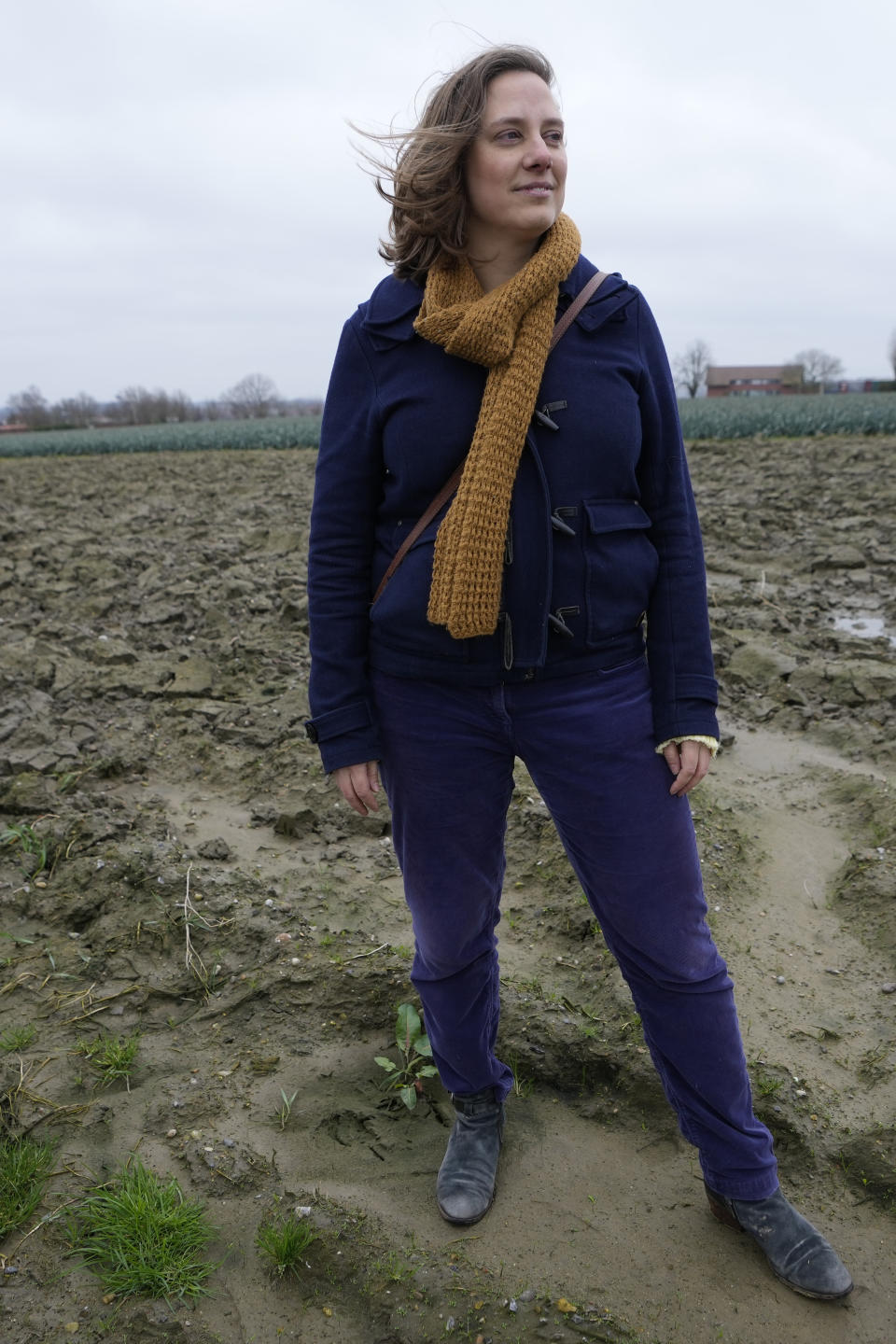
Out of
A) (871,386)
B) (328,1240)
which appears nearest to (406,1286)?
(328,1240)

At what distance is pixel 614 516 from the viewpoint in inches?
66.0

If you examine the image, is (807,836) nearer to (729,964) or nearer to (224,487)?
(729,964)

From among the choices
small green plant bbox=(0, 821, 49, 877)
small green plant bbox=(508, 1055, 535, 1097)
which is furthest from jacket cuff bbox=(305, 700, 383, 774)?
small green plant bbox=(0, 821, 49, 877)

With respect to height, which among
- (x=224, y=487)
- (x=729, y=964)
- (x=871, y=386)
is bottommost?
(x=729, y=964)

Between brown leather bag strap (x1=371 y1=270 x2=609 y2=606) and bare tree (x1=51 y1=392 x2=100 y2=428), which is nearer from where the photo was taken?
brown leather bag strap (x1=371 y1=270 x2=609 y2=606)

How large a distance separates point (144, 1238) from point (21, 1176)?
1.11 ft

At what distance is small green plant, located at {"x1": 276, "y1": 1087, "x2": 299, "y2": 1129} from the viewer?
231 cm

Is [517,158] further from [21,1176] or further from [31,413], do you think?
[31,413]

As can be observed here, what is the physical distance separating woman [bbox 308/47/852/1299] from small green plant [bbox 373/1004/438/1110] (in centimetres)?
64

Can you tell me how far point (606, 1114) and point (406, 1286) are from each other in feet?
2.13

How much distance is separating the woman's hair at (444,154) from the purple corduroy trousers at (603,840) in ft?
2.55

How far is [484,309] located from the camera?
1574 millimetres

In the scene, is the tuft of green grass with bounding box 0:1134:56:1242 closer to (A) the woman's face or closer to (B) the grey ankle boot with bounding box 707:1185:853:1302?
(B) the grey ankle boot with bounding box 707:1185:853:1302

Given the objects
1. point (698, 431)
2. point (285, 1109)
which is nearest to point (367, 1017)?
point (285, 1109)
